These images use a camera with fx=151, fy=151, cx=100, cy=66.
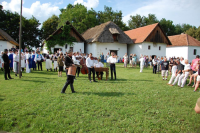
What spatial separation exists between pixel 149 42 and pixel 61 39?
18.5 meters

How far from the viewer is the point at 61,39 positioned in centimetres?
2884

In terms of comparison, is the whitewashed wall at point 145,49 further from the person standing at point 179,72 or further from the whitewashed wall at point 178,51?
the person standing at point 179,72

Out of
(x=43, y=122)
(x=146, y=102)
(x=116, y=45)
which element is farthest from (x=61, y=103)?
(x=116, y=45)

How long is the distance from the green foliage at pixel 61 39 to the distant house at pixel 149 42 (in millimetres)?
14369

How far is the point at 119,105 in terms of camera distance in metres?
5.73

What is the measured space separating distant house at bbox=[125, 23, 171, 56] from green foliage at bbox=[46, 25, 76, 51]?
566 inches

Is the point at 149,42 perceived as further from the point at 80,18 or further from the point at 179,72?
the point at 179,72

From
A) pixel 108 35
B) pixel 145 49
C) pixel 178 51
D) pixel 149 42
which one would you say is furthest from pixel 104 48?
pixel 178 51

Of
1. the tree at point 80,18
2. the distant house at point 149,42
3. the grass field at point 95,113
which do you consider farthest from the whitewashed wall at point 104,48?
the grass field at point 95,113

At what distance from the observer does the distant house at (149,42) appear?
31859 mm

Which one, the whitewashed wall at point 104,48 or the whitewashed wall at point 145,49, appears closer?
the whitewashed wall at point 104,48

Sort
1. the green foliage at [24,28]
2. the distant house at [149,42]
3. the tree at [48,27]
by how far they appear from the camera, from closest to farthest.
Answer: the distant house at [149,42]
the green foliage at [24,28]
the tree at [48,27]

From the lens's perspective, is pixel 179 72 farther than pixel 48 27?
No

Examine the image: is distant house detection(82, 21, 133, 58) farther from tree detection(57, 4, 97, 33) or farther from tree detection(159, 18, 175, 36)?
tree detection(159, 18, 175, 36)
